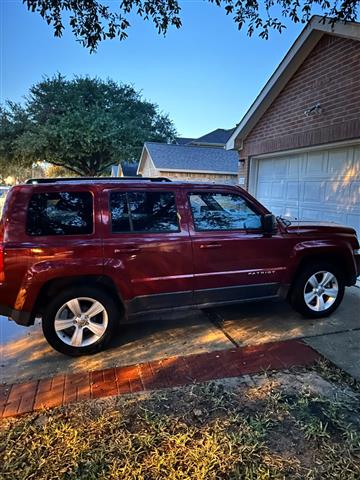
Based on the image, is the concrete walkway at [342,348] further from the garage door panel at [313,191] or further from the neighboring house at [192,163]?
the neighboring house at [192,163]

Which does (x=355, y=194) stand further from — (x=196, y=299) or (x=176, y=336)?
(x=176, y=336)

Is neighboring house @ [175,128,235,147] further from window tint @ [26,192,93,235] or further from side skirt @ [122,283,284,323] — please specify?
window tint @ [26,192,93,235]

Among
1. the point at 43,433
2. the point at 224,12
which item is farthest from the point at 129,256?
the point at 224,12

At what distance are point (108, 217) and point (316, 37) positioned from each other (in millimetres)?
6528

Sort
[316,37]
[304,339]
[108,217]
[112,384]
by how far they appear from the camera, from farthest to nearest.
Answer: [316,37] < [304,339] < [108,217] < [112,384]

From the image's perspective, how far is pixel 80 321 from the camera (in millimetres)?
3617

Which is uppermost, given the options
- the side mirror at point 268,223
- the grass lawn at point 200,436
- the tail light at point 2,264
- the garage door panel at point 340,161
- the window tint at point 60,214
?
the garage door panel at point 340,161

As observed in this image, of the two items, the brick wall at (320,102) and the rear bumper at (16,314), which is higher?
the brick wall at (320,102)

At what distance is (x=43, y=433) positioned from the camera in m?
2.49

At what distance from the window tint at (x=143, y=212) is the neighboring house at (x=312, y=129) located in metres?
4.32

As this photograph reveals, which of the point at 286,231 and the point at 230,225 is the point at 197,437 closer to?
the point at 230,225

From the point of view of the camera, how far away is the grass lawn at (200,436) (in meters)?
2.17

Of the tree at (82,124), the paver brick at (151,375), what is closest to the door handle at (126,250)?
the paver brick at (151,375)

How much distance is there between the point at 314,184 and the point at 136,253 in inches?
211
